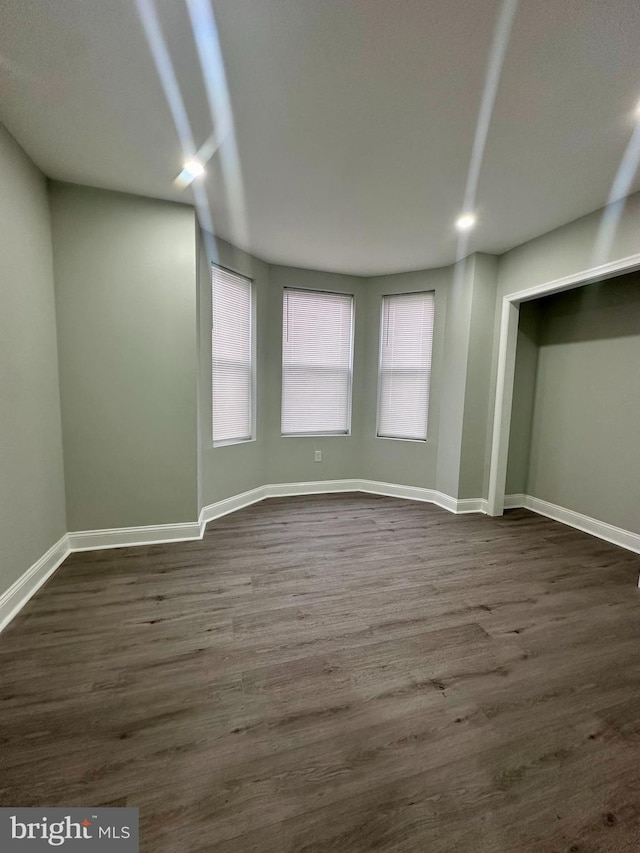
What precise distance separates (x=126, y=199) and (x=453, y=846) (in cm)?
375

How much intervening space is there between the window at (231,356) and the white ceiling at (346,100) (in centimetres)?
87

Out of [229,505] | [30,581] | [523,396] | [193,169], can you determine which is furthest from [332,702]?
[523,396]

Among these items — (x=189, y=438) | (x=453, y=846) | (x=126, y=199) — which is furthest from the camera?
(x=189, y=438)

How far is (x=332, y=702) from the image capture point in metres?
1.45

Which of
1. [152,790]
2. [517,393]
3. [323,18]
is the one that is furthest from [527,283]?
[152,790]

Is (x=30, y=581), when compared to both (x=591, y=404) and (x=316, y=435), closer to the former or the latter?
(x=316, y=435)

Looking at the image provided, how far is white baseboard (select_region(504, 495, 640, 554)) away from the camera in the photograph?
9.66ft

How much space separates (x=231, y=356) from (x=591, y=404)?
3595mm

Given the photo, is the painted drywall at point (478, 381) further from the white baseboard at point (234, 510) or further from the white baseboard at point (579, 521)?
the white baseboard at point (579, 521)

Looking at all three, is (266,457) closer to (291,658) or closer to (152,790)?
(291,658)

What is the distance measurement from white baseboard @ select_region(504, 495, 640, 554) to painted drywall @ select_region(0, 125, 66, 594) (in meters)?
4.35

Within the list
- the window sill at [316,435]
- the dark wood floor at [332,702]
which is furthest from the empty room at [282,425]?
the window sill at [316,435]

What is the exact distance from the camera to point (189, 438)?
9.45ft

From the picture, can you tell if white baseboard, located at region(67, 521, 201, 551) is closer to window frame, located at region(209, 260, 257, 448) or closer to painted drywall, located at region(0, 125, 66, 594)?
painted drywall, located at region(0, 125, 66, 594)
